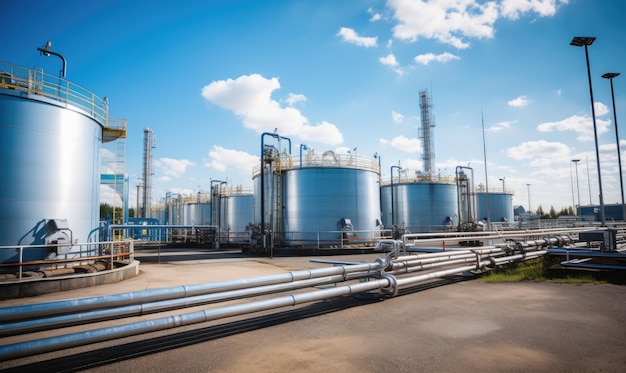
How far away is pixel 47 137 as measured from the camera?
42.0ft

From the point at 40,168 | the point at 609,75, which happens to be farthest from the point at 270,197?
the point at 609,75

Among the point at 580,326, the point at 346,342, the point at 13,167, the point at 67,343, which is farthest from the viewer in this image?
the point at 13,167

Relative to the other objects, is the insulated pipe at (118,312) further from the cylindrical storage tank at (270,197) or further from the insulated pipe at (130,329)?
the cylindrical storage tank at (270,197)

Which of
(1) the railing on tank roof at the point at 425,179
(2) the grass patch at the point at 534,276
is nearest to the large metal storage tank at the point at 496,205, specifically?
(1) the railing on tank roof at the point at 425,179

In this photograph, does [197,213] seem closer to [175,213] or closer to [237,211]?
[175,213]

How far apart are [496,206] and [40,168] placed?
55770 millimetres

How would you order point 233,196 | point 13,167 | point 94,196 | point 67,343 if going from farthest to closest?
1. point 233,196
2. point 94,196
3. point 13,167
4. point 67,343

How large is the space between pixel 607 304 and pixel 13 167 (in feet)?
58.3

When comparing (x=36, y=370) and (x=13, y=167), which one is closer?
(x=36, y=370)

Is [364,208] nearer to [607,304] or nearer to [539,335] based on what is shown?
[607,304]

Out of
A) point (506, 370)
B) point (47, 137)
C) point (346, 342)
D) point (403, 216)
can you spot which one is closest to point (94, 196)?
point (47, 137)

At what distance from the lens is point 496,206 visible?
52.7m

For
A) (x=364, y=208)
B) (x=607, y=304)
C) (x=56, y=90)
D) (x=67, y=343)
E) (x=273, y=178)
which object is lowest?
(x=607, y=304)

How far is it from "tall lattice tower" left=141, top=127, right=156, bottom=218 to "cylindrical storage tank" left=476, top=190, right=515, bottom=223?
170 feet
